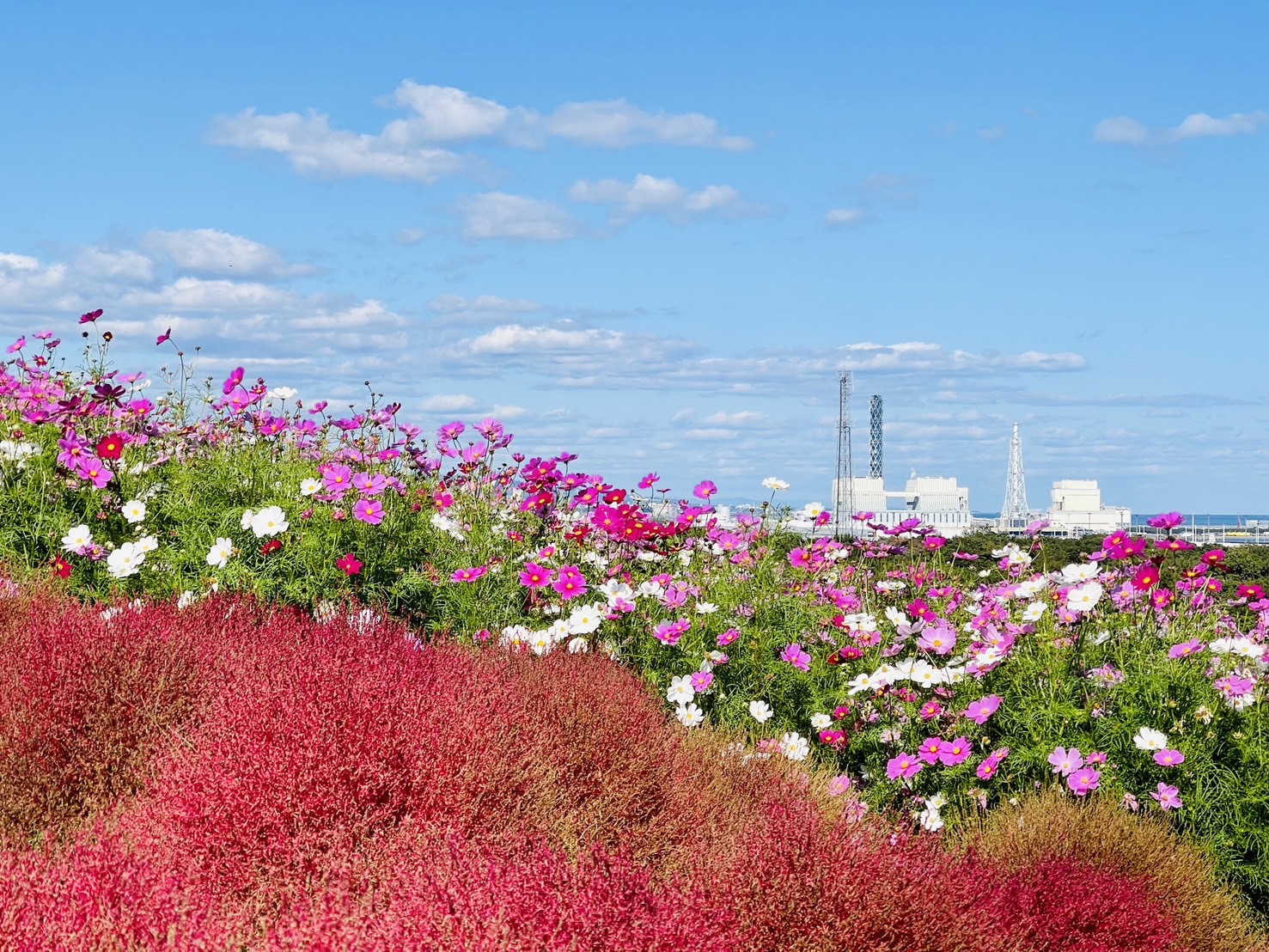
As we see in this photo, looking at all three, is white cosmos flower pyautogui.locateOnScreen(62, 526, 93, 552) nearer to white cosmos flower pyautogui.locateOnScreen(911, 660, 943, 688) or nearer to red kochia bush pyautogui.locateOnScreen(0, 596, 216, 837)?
red kochia bush pyautogui.locateOnScreen(0, 596, 216, 837)

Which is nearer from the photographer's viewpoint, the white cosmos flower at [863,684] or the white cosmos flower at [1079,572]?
the white cosmos flower at [863,684]

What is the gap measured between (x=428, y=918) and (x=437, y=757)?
92cm

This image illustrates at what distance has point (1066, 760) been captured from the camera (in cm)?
486

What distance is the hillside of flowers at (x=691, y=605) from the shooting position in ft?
16.2

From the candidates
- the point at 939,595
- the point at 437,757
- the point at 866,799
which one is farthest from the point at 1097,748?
the point at 437,757

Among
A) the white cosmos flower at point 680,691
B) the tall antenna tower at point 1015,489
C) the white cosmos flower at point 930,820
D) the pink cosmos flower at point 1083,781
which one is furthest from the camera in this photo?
the tall antenna tower at point 1015,489

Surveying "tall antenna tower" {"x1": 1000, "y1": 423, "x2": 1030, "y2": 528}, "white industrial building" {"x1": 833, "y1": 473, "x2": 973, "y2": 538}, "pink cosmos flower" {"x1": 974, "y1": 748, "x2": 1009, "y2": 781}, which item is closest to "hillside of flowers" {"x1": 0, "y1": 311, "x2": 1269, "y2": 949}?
"pink cosmos flower" {"x1": 974, "y1": 748, "x2": 1009, "y2": 781}

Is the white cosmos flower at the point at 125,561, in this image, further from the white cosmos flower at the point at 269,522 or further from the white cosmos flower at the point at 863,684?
the white cosmos flower at the point at 863,684

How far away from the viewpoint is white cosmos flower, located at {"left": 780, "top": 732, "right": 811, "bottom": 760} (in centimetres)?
511

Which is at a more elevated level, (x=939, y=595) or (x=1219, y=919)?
(x=939, y=595)

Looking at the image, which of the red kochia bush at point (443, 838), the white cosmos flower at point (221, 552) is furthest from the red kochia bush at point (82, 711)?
the white cosmos flower at point (221, 552)

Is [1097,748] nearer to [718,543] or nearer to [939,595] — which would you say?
[939,595]

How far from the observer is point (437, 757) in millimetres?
3213

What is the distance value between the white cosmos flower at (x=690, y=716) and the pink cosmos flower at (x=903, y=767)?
81cm
